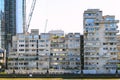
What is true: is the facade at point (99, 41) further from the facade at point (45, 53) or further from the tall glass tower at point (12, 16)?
the tall glass tower at point (12, 16)

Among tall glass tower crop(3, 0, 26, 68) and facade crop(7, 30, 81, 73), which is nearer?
facade crop(7, 30, 81, 73)

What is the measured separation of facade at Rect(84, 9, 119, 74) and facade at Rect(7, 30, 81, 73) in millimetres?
3142

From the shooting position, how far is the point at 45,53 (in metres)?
91.3

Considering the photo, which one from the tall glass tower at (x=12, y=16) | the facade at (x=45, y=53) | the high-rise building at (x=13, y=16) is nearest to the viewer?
the facade at (x=45, y=53)

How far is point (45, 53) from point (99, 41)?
14.4m

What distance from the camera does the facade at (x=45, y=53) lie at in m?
89.8

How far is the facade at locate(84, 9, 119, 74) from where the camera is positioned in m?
87.6

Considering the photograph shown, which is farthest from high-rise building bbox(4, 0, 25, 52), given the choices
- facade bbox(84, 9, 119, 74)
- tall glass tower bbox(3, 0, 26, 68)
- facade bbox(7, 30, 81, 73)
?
facade bbox(84, 9, 119, 74)

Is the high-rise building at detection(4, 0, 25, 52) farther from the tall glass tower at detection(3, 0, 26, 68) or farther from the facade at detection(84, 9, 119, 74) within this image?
the facade at detection(84, 9, 119, 74)

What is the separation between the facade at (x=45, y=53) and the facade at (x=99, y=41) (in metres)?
3.14

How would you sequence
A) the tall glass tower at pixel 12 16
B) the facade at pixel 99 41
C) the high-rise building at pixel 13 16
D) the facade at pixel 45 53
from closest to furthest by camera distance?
the facade at pixel 99 41 < the facade at pixel 45 53 < the tall glass tower at pixel 12 16 < the high-rise building at pixel 13 16

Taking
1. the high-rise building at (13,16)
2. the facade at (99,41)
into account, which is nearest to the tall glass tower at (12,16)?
the high-rise building at (13,16)

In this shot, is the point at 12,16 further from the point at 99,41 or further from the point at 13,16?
the point at 99,41

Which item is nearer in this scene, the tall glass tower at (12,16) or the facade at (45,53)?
the facade at (45,53)
